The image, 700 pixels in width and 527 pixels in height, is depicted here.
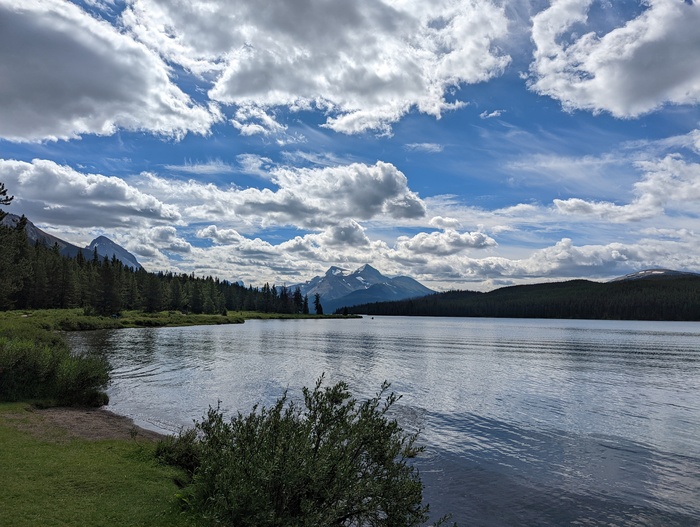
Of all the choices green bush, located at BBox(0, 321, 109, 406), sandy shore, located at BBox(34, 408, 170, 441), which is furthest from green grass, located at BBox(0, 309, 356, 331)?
sandy shore, located at BBox(34, 408, 170, 441)

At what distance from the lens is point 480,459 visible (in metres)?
22.5

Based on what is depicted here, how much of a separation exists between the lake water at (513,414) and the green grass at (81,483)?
812cm

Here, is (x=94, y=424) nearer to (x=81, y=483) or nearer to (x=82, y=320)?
(x=81, y=483)

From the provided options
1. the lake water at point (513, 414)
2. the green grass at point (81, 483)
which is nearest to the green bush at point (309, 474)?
the green grass at point (81, 483)

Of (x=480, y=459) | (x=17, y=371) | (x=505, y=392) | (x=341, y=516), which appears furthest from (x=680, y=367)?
(x=17, y=371)

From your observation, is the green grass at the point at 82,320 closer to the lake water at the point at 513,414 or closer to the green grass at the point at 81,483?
the lake water at the point at 513,414

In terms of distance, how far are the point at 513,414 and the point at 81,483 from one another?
2767cm

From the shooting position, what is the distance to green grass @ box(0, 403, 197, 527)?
11.9 meters

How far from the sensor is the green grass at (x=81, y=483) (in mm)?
11852

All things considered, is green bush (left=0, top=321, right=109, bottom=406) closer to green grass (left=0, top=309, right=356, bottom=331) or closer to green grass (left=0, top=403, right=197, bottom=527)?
green grass (left=0, top=403, right=197, bottom=527)

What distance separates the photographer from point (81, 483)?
14.1 meters

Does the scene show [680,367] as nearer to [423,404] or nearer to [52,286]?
[423,404]

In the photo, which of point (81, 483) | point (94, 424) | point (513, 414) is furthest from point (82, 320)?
point (81, 483)

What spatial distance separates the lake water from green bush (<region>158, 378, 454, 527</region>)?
7156 mm
